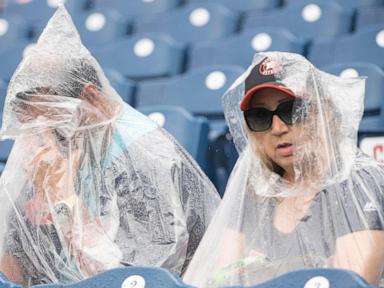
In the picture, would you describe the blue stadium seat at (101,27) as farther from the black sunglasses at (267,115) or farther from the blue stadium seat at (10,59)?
the black sunglasses at (267,115)

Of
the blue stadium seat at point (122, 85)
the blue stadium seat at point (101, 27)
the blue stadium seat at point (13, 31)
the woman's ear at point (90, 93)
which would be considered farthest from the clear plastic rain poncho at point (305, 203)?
the blue stadium seat at point (13, 31)

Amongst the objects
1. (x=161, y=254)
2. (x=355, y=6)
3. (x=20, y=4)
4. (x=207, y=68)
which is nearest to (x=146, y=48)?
(x=207, y=68)

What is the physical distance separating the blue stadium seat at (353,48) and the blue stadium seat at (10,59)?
160cm

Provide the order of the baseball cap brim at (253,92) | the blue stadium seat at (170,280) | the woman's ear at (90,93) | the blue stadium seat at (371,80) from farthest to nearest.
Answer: the blue stadium seat at (371,80) < the woman's ear at (90,93) < the baseball cap brim at (253,92) < the blue stadium seat at (170,280)

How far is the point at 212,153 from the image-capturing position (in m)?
3.46

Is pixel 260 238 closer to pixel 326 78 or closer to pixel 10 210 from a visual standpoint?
pixel 326 78

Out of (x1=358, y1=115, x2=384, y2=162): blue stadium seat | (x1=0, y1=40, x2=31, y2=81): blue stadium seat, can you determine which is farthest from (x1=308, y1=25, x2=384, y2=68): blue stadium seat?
(x1=0, y1=40, x2=31, y2=81): blue stadium seat

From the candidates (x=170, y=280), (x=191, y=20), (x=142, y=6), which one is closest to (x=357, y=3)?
(x=191, y=20)

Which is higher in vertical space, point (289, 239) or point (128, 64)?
point (128, 64)

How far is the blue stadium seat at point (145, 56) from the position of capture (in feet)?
14.4

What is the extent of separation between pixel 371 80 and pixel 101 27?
187 centimetres

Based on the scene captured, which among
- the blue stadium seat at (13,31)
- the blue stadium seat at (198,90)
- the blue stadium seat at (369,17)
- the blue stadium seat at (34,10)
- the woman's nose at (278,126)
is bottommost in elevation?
the woman's nose at (278,126)

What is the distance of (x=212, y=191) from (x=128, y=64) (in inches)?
83.3

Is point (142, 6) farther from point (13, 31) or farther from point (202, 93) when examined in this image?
point (202, 93)
